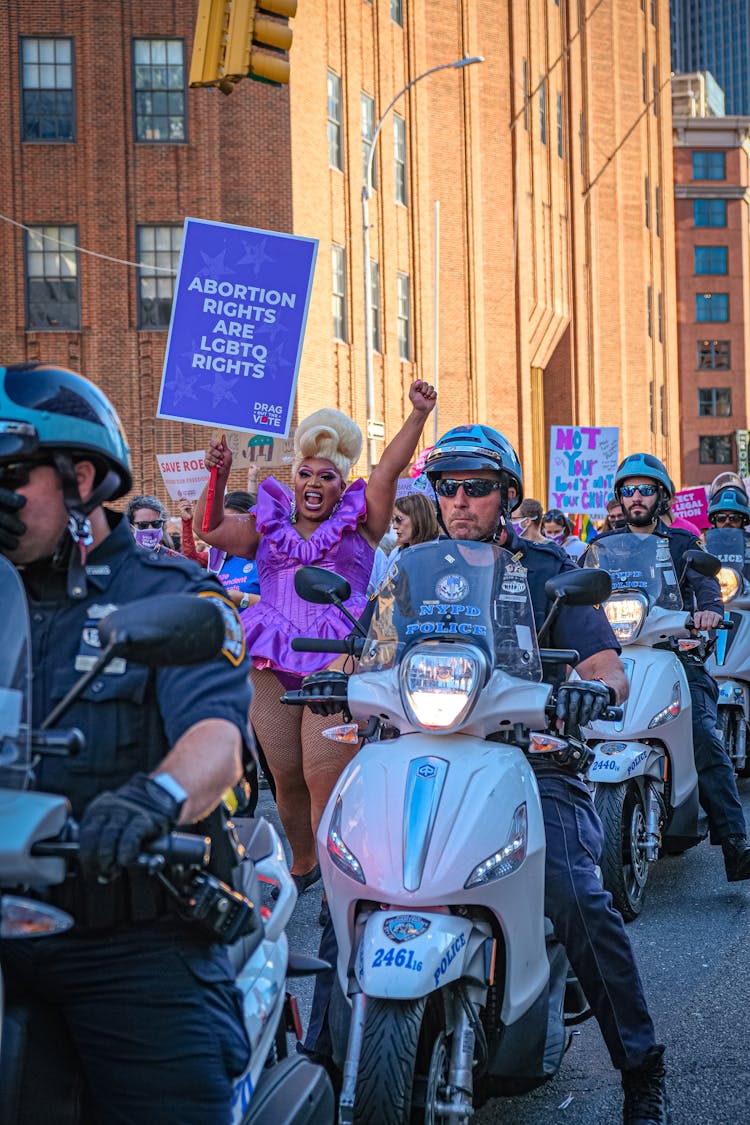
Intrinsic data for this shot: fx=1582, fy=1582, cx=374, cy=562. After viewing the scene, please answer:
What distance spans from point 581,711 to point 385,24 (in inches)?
1259

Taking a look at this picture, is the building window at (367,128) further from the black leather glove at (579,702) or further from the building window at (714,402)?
the building window at (714,402)

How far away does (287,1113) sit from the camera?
10.1 ft

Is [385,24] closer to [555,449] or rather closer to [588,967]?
[555,449]

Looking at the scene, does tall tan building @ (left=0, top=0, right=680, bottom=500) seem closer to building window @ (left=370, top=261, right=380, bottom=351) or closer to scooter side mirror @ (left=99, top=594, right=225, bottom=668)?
building window @ (left=370, top=261, right=380, bottom=351)

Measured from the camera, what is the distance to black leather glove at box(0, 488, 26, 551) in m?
2.74

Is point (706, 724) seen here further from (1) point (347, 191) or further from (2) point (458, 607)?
(1) point (347, 191)

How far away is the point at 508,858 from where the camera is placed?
3.98 metres

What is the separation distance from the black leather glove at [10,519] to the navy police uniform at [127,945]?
11 cm

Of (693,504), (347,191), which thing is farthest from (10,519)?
(347,191)

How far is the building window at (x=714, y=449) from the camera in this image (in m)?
93.3

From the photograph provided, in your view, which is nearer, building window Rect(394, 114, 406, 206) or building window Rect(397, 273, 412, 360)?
building window Rect(394, 114, 406, 206)

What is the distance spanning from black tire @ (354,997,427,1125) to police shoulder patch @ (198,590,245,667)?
3.76 ft

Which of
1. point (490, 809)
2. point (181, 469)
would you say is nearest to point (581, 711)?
point (490, 809)

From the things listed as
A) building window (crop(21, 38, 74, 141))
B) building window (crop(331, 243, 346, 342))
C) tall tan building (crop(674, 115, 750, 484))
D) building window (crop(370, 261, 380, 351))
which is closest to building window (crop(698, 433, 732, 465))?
tall tan building (crop(674, 115, 750, 484))
